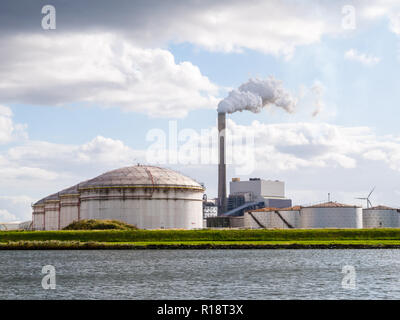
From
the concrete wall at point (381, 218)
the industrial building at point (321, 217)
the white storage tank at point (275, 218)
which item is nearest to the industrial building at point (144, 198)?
the industrial building at point (321, 217)

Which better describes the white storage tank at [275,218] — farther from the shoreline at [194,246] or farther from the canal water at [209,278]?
the canal water at [209,278]

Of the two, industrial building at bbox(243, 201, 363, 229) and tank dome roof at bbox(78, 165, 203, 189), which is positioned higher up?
tank dome roof at bbox(78, 165, 203, 189)

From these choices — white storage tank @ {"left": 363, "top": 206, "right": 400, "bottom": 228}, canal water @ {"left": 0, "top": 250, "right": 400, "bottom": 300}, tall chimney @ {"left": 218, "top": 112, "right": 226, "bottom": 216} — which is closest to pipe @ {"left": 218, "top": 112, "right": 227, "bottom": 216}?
tall chimney @ {"left": 218, "top": 112, "right": 226, "bottom": 216}

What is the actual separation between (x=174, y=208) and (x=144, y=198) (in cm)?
532

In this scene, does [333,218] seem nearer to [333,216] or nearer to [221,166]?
A: [333,216]

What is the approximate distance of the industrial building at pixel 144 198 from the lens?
10169cm

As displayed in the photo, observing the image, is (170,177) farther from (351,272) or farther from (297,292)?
(297,292)

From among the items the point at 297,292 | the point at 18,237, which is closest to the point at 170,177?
the point at 18,237

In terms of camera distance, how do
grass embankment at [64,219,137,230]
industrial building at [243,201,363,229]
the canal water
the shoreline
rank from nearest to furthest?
the canal water, the shoreline, grass embankment at [64,219,137,230], industrial building at [243,201,363,229]

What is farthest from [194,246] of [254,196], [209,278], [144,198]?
[254,196]

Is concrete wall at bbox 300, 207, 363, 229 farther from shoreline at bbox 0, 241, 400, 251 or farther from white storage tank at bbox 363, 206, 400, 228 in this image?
shoreline at bbox 0, 241, 400, 251

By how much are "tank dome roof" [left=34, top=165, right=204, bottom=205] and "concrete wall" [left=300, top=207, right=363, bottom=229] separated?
80.0ft

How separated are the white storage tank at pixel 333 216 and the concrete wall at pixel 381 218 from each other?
635cm

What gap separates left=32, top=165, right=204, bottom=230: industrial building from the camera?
10169 cm
